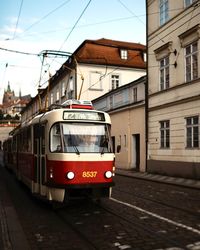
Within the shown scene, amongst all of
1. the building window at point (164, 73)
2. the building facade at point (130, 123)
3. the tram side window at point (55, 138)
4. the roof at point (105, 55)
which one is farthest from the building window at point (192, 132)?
the roof at point (105, 55)

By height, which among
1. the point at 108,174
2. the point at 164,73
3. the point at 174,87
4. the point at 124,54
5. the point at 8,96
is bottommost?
the point at 108,174

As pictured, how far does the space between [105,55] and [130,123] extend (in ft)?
55.8

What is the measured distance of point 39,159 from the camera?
12.3 m

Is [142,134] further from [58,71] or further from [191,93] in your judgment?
[58,71]

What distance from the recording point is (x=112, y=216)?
1016 centimetres

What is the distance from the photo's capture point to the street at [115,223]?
295 inches

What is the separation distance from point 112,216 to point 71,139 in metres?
2.19

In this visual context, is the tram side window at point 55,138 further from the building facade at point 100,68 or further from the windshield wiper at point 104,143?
the building facade at point 100,68

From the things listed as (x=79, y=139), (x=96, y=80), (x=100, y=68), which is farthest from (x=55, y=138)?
(x=100, y=68)

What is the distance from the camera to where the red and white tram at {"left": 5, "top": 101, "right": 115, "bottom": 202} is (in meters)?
10.5

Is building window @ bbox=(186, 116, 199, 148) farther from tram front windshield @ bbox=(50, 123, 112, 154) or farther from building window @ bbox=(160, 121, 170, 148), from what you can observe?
tram front windshield @ bbox=(50, 123, 112, 154)

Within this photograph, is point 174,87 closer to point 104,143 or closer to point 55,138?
point 104,143

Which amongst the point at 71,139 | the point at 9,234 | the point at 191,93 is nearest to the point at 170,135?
the point at 191,93

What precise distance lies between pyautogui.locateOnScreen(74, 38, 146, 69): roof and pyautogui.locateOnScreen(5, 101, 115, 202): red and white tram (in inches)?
1310
